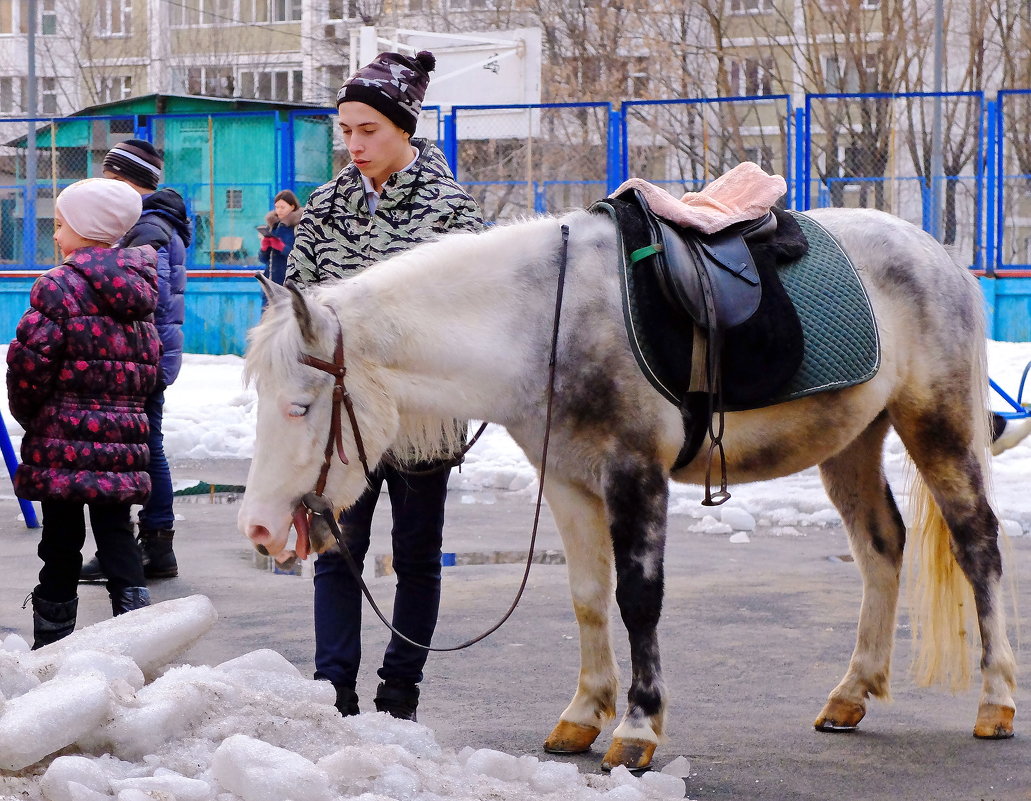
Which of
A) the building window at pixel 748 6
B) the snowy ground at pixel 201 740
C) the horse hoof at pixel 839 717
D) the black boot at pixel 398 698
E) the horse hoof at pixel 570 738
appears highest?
the building window at pixel 748 6

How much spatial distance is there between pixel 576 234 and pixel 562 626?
7.69 ft

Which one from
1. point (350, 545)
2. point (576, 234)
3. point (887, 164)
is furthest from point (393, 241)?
point (887, 164)

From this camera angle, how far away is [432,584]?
4492 mm

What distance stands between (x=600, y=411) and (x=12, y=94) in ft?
169

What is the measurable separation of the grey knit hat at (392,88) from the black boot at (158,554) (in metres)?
3.38

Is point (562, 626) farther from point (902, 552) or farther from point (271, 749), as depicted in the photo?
point (271, 749)

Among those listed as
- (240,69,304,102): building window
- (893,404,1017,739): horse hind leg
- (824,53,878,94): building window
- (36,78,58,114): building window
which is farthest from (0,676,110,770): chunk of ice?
(36,78,58,114): building window

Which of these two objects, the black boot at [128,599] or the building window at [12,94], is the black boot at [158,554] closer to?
the black boot at [128,599]

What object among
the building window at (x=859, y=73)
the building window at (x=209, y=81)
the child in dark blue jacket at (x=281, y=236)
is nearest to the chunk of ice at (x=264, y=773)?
the child in dark blue jacket at (x=281, y=236)

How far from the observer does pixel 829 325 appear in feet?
14.3

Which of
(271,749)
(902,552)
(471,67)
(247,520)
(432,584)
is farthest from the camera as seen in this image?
(471,67)

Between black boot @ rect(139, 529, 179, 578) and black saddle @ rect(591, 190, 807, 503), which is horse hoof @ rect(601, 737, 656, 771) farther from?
black boot @ rect(139, 529, 179, 578)

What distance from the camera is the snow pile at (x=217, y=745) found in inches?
125

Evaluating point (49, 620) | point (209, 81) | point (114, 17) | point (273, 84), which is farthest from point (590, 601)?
point (114, 17)
